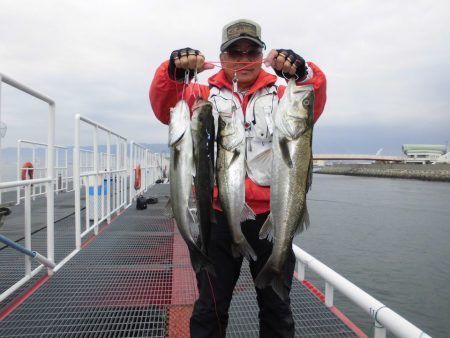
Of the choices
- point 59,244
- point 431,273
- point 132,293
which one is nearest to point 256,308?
point 132,293

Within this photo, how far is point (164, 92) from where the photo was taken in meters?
2.66

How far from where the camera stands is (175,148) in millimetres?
2352

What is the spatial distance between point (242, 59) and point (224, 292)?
1.80m

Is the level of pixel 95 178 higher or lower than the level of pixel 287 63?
lower

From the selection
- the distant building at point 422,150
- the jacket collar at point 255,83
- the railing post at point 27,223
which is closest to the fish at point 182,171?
the jacket collar at point 255,83

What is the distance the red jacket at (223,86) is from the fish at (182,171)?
33 cm

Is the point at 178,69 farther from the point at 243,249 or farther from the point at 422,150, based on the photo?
the point at 422,150

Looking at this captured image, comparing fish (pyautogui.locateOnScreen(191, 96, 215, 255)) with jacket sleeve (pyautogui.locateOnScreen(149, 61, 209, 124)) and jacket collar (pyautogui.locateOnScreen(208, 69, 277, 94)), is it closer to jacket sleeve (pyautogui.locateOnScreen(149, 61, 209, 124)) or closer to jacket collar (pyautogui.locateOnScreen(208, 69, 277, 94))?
jacket sleeve (pyautogui.locateOnScreen(149, 61, 209, 124))

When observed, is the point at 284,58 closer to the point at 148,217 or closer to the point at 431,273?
the point at 148,217

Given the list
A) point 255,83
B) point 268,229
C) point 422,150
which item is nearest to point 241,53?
point 255,83

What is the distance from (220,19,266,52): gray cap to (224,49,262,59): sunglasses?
68mm

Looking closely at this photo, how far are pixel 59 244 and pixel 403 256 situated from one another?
41.3ft

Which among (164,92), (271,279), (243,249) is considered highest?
(164,92)

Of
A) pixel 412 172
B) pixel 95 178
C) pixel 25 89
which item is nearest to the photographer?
pixel 25 89
